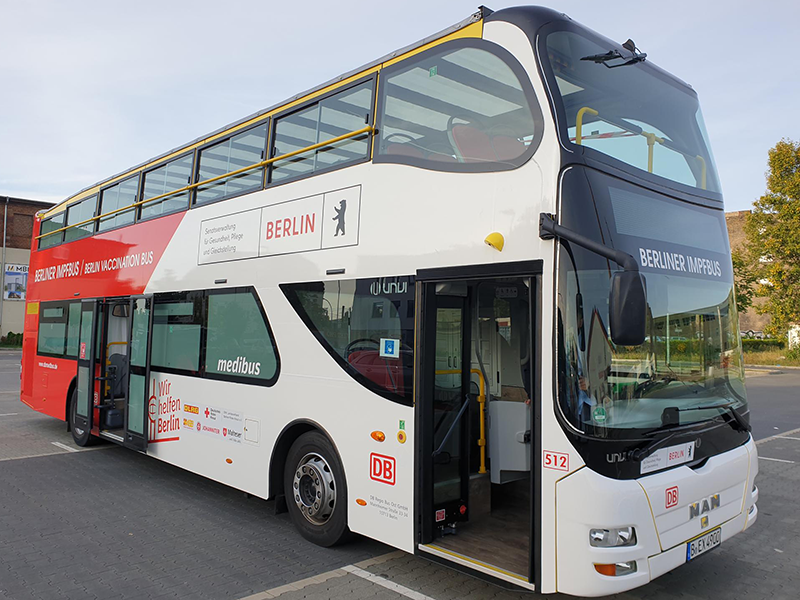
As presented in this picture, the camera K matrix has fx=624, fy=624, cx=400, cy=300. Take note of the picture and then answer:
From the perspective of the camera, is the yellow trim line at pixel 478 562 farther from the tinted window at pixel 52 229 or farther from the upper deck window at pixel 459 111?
the tinted window at pixel 52 229

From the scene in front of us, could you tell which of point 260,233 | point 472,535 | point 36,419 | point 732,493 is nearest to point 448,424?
point 472,535

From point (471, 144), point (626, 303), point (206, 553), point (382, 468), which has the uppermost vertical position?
point (471, 144)

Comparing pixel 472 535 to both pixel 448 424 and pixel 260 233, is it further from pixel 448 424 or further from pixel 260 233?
pixel 260 233

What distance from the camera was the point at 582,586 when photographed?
11.9 feet

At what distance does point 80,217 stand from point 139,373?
4.04m

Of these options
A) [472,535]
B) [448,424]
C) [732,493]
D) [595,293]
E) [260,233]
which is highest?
[260,233]

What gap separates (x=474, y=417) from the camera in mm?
5246

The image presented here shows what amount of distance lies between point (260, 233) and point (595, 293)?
3.79m

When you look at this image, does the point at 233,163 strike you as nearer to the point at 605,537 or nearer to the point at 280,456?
the point at 280,456

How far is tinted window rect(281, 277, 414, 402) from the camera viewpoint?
16.0 ft

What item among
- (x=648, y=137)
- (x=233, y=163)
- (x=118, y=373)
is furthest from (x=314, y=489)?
(x=118, y=373)

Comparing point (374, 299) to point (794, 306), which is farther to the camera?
point (794, 306)

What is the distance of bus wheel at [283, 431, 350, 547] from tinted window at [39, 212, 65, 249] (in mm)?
8106

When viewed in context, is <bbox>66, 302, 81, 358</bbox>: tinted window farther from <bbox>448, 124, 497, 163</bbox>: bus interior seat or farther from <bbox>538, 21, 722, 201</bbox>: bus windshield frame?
<bbox>538, 21, 722, 201</bbox>: bus windshield frame
